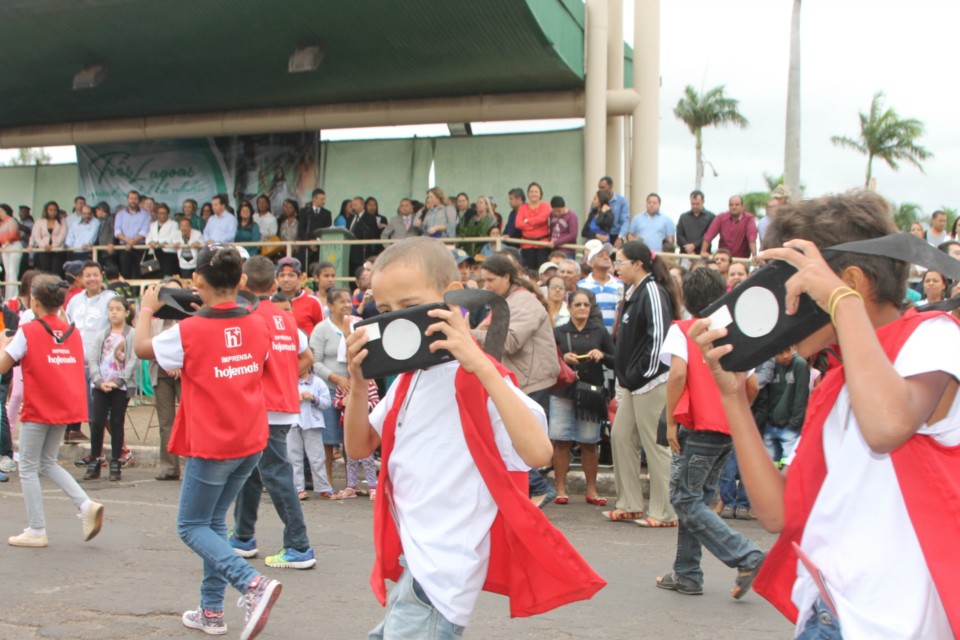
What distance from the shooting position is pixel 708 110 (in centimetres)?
4875

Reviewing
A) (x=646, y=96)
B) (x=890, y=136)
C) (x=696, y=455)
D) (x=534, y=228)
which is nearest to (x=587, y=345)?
(x=696, y=455)

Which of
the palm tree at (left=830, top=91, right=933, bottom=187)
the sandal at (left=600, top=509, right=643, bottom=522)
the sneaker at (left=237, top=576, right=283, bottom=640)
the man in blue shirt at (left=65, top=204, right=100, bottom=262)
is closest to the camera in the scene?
the sneaker at (left=237, top=576, right=283, bottom=640)

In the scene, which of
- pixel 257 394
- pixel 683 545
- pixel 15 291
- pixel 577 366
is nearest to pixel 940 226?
pixel 577 366

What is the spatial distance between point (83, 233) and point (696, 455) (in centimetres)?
1627

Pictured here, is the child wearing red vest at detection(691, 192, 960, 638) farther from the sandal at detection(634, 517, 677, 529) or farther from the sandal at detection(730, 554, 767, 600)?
the sandal at detection(634, 517, 677, 529)

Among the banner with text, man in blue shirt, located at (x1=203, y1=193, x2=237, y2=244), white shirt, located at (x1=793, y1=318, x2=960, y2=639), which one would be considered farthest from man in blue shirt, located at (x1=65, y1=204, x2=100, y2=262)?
white shirt, located at (x1=793, y1=318, x2=960, y2=639)

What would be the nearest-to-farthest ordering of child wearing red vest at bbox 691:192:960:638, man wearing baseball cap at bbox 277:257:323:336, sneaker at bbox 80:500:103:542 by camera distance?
child wearing red vest at bbox 691:192:960:638
sneaker at bbox 80:500:103:542
man wearing baseball cap at bbox 277:257:323:336

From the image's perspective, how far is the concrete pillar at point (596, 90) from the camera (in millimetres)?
16484

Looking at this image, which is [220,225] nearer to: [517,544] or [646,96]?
[646,96]

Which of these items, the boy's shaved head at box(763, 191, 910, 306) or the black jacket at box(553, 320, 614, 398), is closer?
the boy's shaved head at box(763, 191, 910, 306)

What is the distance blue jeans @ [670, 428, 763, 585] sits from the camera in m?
5.71

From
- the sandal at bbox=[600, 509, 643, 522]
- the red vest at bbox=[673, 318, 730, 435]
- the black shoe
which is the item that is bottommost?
the black shoe

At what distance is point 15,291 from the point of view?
18.9m

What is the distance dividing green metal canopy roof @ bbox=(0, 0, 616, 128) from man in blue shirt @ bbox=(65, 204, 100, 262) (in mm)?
2497
